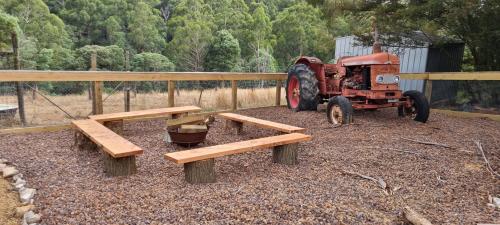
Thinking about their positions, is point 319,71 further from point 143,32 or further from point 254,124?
point 143,32

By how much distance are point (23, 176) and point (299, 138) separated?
279cm

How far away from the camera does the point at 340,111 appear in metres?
5.76

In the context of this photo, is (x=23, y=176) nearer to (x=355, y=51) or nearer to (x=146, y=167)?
(x=146, y=167)

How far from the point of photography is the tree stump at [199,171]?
3.09 m

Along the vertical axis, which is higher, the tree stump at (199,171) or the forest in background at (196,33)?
the forest in background at (196,33)

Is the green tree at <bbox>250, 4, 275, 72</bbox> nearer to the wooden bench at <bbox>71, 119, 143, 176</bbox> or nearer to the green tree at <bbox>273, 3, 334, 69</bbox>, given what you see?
the green tree at <bbox>273, 3, 334, 69</bbox>

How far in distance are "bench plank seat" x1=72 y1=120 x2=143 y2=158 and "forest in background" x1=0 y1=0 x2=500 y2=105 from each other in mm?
6728

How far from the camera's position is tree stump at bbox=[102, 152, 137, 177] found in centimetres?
329

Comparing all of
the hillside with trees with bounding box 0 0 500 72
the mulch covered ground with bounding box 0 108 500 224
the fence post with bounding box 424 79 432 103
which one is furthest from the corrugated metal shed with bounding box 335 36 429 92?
the mulch covered ground with bounding box 0 108 500 224

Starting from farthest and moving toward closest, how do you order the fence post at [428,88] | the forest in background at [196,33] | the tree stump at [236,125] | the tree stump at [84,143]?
the forest in background at [196,33] < the fence post at [428,88] < the tree stump at [236,125] < the tree stump at [84,143]

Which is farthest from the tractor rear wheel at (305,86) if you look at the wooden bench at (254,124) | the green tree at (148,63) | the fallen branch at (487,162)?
the green tree at (148,63)

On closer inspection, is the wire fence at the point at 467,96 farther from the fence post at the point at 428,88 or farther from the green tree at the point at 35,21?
the green tree at the point at 35,21

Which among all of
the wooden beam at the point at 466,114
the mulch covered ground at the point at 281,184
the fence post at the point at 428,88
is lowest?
the mulch covered ground at the point at 281,184

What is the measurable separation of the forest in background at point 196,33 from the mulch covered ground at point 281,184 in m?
4.54
